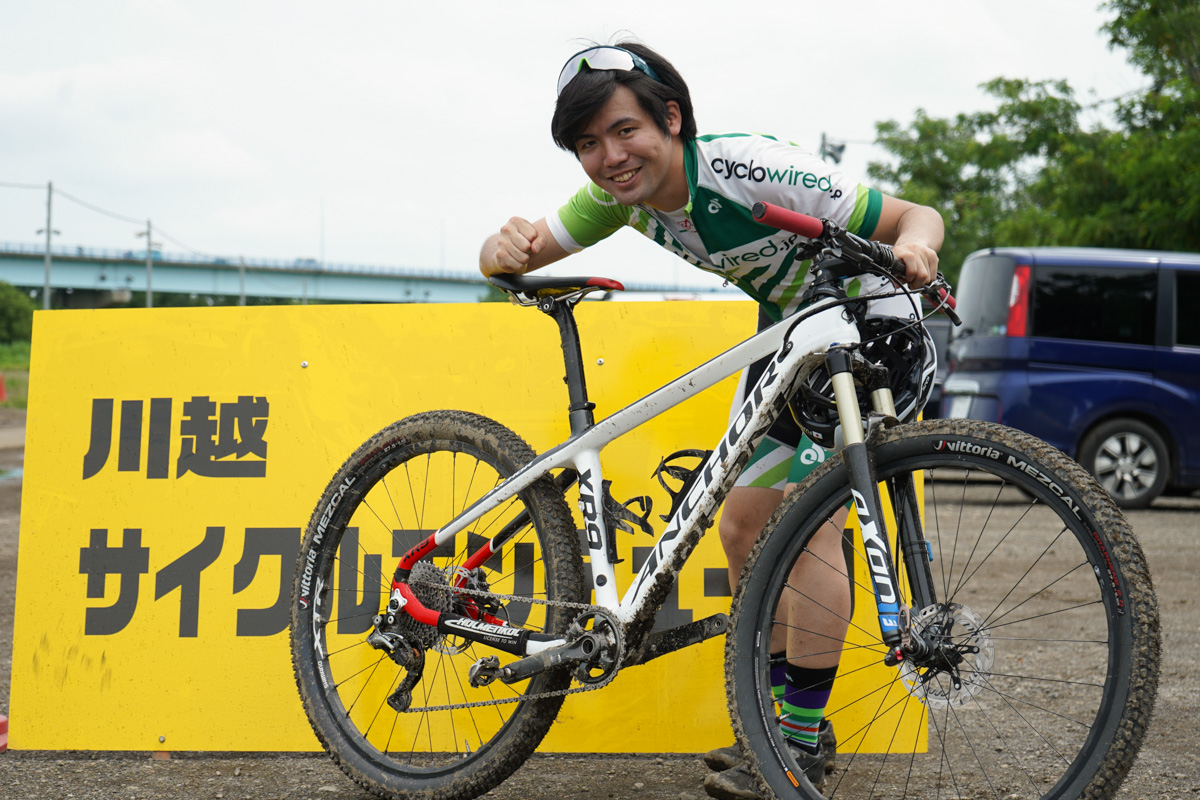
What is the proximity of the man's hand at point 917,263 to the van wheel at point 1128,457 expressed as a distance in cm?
799

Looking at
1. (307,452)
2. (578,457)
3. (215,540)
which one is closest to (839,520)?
(578,457)

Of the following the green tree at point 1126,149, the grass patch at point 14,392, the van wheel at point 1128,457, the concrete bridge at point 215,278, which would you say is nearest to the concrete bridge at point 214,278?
the concrete bridge at point 215,278

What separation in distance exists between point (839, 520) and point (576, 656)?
25.9 inches

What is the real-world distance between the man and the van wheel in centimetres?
769

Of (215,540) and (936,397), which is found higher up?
(936,397)

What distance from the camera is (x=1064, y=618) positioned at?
16.5 feet

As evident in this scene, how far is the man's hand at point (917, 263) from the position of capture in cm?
202

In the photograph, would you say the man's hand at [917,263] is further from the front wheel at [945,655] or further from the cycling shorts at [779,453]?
the cycling shorts at [779,453]

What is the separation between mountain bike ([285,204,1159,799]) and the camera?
1.89 m

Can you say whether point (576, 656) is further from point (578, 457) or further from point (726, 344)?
point (726, 344)

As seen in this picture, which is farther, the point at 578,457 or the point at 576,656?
the point at 578,457

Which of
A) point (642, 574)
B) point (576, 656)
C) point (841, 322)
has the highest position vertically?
point (841, 322)

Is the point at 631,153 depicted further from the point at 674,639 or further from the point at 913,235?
the point at 674,639

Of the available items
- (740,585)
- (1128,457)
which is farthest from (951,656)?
(1128,457)
